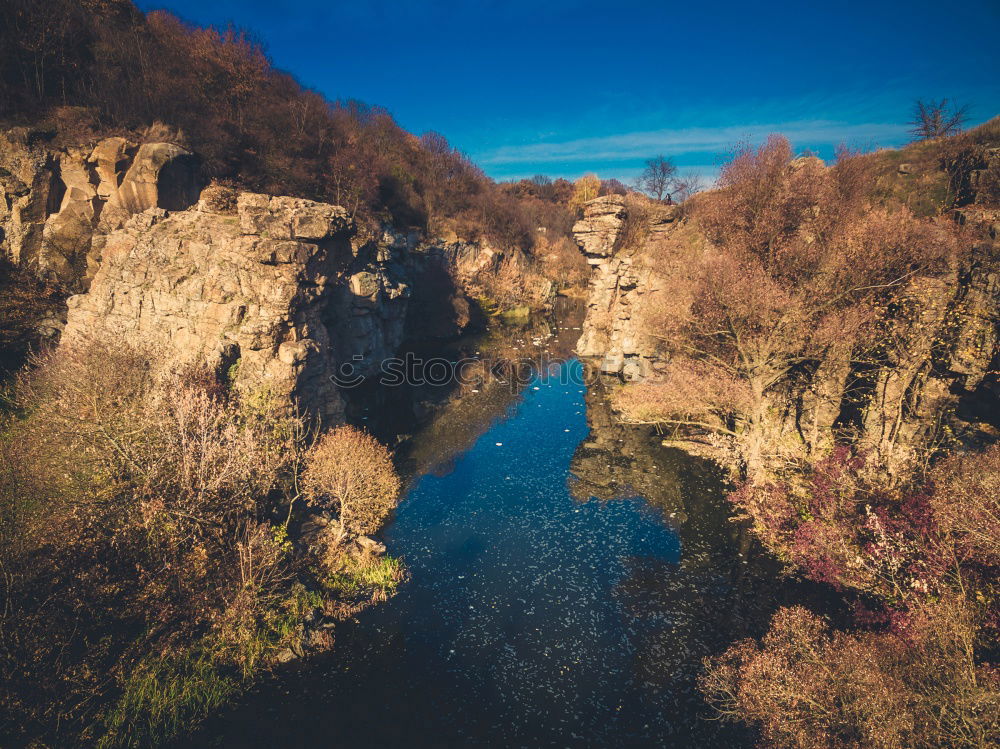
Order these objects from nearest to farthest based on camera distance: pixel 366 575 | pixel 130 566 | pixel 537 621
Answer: pixel 130 566
pixel 537 621
pixel 366 575

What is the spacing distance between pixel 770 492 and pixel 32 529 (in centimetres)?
3266

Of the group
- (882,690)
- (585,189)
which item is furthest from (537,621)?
(585,189)

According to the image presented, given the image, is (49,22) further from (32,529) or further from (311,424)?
(32,529)

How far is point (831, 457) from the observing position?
77.9 ft

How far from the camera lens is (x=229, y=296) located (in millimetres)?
28031

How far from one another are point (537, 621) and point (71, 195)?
145ft

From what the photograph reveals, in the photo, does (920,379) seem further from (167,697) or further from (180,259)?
(180,259)

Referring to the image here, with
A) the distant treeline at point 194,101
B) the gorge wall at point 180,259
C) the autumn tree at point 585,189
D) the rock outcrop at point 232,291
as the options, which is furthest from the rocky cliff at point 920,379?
the autumn tree at point 585,189

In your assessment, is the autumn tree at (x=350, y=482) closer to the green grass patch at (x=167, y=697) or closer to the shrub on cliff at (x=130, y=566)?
the shrub on cliff at (x=130, y=566)

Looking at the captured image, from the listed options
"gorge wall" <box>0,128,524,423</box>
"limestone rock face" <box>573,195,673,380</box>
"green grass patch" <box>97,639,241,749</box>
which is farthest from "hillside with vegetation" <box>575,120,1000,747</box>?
"gorge wall" <box>0,128,524,423</box>

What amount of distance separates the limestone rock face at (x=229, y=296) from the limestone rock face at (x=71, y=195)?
3554 mm

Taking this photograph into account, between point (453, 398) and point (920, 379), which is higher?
point (920, 379)

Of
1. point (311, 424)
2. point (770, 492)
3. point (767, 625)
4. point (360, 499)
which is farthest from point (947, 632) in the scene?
point (311, 424)

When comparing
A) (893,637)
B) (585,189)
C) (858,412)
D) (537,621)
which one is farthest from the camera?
(585,189)
